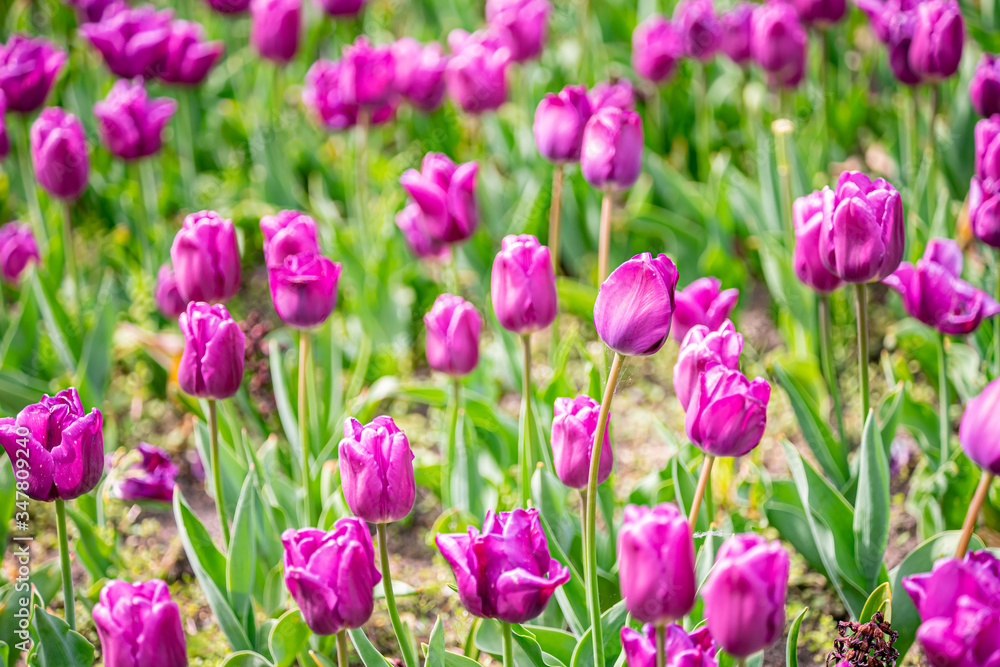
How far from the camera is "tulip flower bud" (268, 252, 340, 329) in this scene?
1531mm

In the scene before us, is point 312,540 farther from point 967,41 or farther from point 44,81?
point 967,41

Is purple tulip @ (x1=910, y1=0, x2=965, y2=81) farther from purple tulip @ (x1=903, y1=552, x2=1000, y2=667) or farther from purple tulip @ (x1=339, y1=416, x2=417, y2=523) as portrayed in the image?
purple tulip @ (x1=339, y1=416, x2=417, y2=523)

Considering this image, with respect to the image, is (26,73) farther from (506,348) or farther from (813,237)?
(813,237)

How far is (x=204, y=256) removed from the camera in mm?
1635

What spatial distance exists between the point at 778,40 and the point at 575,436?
1660 millimetres

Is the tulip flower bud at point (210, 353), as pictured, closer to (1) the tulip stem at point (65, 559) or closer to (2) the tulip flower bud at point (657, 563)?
(1) the tulip stem at point (65, 559)

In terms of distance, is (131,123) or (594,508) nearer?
(594,508)

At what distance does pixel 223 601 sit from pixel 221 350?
1.43 ft

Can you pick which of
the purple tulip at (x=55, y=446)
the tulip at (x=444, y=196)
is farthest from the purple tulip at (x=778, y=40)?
the purple tulip at (x=55, y=446)

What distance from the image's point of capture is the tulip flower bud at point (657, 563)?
0.93 m

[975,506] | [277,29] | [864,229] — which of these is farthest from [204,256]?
[277,29]

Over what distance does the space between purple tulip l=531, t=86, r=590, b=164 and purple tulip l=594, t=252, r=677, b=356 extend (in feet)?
2.84

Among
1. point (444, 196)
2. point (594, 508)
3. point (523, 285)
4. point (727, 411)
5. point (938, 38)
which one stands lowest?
point (594, 508)

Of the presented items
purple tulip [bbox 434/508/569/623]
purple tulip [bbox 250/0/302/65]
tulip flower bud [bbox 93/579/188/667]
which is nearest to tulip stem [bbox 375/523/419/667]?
purple tulip [bbox 434/508/569/623]
